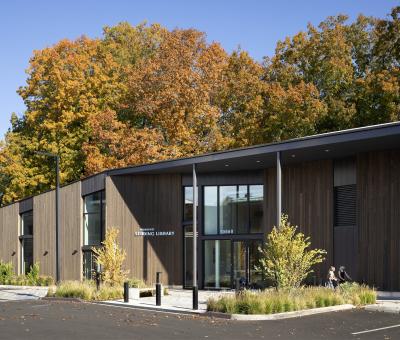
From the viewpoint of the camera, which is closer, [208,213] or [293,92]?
[208,213]

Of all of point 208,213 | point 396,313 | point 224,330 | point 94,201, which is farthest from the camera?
point 94,201

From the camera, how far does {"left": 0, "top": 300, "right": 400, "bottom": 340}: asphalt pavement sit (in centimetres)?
1884

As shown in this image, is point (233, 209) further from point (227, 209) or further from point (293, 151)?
point (293, 151)

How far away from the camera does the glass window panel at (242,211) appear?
37.7 metres

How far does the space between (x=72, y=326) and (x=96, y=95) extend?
38045 millimetres

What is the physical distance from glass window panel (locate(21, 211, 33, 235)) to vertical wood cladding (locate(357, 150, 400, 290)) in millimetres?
27854

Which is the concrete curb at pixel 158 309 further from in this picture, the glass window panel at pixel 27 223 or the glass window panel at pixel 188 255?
the glass window panel at pixel 27 223

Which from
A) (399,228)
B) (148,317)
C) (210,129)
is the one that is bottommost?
(148,317)

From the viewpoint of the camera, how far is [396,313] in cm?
2308

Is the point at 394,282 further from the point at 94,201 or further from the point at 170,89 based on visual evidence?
the point at 170,89

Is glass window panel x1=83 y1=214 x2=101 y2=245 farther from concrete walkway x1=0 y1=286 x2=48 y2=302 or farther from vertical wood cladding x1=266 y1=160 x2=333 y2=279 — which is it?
vertical wood cladding x1=266 y1=160 x2=333 y2=279

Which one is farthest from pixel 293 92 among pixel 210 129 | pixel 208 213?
pixel 208 213

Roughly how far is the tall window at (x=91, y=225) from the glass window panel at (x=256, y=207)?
8286 millimetres

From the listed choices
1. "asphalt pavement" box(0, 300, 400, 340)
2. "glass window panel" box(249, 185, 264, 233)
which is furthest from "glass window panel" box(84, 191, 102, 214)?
"asphalt pavement" box(0, 300, 400, 340)
